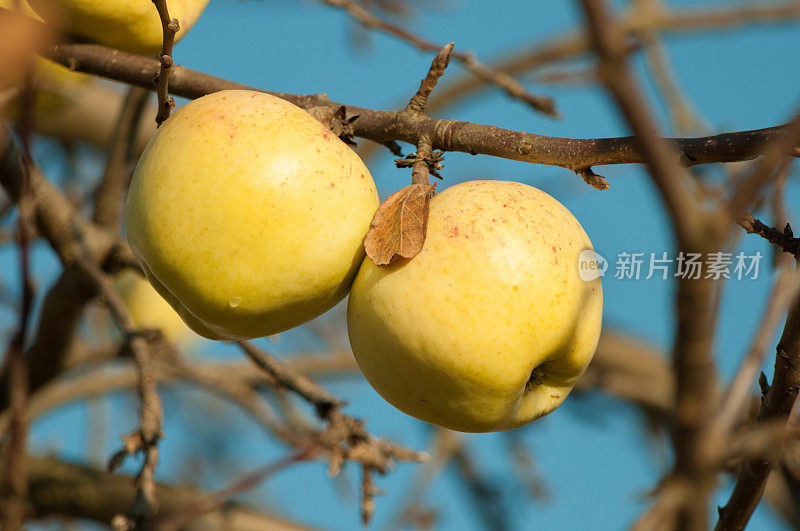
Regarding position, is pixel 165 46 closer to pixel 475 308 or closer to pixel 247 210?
pixel 247 210

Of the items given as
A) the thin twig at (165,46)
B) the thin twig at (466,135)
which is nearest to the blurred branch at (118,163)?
the thin twig at (466,135)

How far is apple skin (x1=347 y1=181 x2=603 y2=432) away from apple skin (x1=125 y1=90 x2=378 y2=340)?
0.34 ft

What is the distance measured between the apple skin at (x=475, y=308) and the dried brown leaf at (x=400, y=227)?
0.02 m

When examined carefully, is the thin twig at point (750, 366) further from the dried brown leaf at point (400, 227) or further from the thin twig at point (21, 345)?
the thin twig at point (21, 345)

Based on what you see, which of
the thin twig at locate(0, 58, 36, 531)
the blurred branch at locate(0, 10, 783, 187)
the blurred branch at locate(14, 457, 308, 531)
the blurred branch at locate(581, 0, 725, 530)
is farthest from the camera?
the blurred branch at locate(14, 457, 308, 531)

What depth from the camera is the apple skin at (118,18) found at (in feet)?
5.16

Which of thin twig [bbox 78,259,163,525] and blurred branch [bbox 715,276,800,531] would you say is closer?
blurred branch [bbox 715,276,800,531]

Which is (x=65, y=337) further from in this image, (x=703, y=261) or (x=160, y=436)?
(x=703, y=261)

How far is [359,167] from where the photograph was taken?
1.34m

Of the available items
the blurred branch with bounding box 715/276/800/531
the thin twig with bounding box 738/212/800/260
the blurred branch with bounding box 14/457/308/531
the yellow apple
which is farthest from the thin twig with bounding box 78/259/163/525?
the yellow apple

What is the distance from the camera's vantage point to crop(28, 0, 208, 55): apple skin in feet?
5.16

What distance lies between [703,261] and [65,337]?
2180 millimetres

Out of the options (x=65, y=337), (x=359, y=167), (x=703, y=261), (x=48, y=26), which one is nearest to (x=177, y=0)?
(x=48, y=26)

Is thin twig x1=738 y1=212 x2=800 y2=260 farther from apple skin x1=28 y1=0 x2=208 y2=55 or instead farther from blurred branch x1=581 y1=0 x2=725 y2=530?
apple skin x1=28 y1=0 x2=208 y2=55
